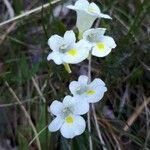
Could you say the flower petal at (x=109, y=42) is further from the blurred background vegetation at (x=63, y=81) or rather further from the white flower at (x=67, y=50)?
the blurred background vegetation at (x=63, y=81)

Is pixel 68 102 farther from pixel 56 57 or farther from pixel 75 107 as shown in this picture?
pixel 56 57

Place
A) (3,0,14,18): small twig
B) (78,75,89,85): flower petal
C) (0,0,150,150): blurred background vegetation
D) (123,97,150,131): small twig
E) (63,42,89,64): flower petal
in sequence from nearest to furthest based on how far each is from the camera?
1. (63,42,89,64): flower petal
2. (78,75,89,85): flower petal
3. (0,0,150,150): blurred background vegetation
4. (123,97,150,131): small twig
5. (3,0,14,18): small twig

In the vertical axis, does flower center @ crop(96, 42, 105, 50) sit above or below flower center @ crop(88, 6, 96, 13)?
below

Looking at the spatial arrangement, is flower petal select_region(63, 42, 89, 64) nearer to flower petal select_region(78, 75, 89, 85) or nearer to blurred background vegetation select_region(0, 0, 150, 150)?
flower petal select_region(78, 75, 89, 85)

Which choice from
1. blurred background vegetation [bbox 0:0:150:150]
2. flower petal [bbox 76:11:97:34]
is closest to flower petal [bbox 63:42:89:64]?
flower petal [bbox 76:11:97:34]

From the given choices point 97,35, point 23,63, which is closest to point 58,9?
point 23,63

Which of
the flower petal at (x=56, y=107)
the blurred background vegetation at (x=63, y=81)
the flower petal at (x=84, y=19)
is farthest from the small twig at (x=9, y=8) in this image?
the flower petal at (x=56, y=107)
